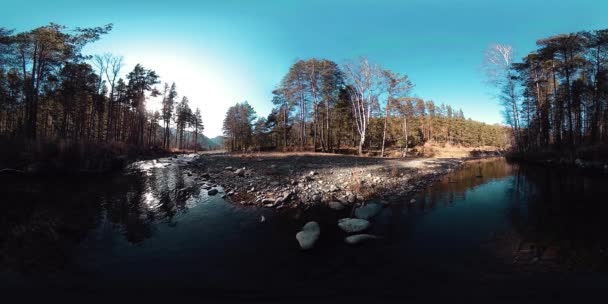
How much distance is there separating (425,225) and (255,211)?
531 cm

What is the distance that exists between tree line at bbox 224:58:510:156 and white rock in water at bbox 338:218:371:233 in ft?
85.1

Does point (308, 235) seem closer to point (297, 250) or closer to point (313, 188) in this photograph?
point (297, 250)

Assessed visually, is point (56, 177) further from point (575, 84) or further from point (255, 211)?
point (575, 84)

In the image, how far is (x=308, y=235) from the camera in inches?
237

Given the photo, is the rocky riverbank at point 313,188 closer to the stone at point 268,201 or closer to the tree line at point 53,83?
the stone at point 268,201

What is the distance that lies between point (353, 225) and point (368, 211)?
1.39 m

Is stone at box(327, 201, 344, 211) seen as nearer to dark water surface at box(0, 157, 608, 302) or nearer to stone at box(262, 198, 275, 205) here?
dark water surface at box(0, 157, 608, 302)

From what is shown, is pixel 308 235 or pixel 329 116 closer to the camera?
pixel 308 235

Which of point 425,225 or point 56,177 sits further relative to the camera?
point 56,177

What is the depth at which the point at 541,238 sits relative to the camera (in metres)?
6.11

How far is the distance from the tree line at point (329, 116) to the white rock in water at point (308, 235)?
26604 millimetres

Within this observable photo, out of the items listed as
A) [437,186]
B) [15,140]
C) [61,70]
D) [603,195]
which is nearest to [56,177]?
[15,140]

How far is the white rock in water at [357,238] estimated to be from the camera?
590 cm

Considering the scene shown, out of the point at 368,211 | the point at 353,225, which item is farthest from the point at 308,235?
the point at 368,211
